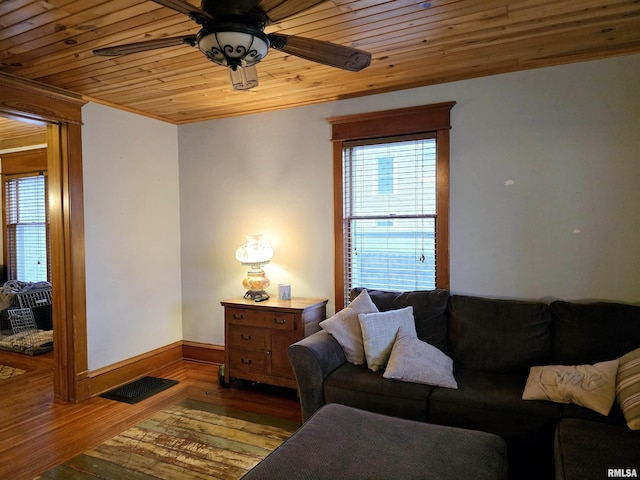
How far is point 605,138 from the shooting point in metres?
2.83

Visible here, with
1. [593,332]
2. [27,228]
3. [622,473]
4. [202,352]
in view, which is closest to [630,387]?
[593,332]

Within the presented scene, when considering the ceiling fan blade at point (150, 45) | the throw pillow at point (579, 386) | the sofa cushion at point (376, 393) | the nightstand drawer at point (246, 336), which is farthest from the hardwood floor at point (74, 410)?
the ceiling fan blade at point (150, 45)

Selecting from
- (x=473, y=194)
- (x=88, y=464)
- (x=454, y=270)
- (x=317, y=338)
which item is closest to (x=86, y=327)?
(x=88, y=464)

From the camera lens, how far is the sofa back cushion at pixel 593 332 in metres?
2.49

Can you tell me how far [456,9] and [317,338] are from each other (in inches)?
85.3

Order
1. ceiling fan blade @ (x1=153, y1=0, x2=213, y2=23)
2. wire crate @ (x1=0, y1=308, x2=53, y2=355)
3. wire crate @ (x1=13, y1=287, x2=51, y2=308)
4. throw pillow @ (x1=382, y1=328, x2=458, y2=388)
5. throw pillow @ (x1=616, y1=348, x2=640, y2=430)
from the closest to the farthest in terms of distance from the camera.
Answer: ceiling fan blade @ (x1=153, y1=0, x2=213, y2=23)
throw pillow @ (x1=616, y1=348, x2=640, y2=430)
throw pillow @ (x1=382, y1=328, x2=458, y2=388)
wire crate @ (x1=0, y1=308, x2=53, y2=355)
wire crate @ (x1=13, y1=287, x2=51, y2=308)

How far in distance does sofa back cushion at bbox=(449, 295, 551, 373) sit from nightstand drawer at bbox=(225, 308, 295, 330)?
1304mm

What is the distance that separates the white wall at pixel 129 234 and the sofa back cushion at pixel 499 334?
292cm

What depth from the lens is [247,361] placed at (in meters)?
3.63

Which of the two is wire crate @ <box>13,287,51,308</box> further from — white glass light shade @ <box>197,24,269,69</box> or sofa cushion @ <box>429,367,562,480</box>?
sofa cushion @ <box>429,367,562,480</box>

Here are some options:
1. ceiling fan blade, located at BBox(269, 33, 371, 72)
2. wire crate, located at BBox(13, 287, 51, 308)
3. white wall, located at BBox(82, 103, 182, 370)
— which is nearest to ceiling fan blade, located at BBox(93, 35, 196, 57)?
ceiling fan blade, located at BBox(269, 33, 371, 72)

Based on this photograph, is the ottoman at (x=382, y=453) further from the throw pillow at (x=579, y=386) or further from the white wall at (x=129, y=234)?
the white wall at (x=129, y=234)

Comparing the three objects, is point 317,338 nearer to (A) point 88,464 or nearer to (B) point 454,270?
(B) point 454,270

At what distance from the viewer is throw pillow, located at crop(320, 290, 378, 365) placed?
114 inches
